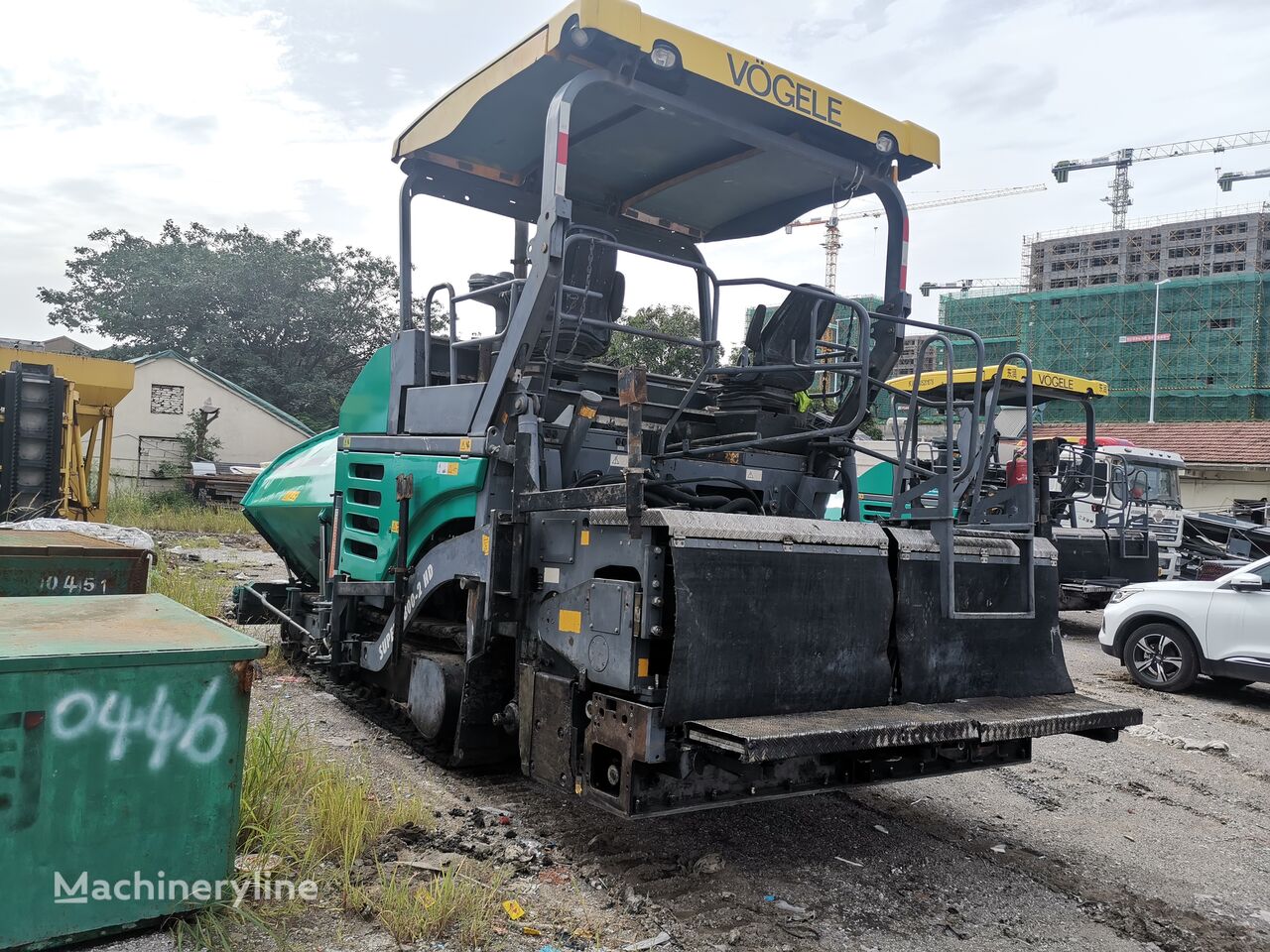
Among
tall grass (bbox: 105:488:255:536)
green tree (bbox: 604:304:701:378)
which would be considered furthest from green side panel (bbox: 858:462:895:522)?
tall grass (bbox: 105:488:255:536)

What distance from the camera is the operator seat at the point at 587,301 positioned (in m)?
5.05

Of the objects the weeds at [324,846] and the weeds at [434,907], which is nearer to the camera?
the weeds at [324,846]

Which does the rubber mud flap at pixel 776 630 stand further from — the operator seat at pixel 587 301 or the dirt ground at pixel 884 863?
the operator seat at pixel 587 301

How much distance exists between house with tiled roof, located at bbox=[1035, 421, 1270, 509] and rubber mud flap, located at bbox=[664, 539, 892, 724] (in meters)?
25.0

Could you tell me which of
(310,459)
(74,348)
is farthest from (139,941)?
(74,348)

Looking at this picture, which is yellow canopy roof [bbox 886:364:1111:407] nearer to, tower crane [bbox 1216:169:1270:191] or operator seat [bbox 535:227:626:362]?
operator seat [bbox 535:227:626:362]

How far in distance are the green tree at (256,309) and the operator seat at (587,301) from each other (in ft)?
105

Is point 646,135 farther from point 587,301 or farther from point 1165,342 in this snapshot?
point 1165,342

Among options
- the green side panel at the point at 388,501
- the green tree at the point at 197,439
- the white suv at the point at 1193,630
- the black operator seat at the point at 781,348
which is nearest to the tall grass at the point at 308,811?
the green side panel at the point at 388,501

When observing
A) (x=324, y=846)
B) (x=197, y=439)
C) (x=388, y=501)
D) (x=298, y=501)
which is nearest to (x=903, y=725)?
(x=324, y=846)

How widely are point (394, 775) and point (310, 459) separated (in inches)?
155

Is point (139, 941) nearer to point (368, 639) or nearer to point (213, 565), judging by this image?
point (368, 639)

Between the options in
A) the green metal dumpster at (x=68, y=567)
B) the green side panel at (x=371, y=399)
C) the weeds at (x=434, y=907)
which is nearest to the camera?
the weeds at (x=434, y=907)

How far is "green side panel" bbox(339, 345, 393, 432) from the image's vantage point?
5965mm
